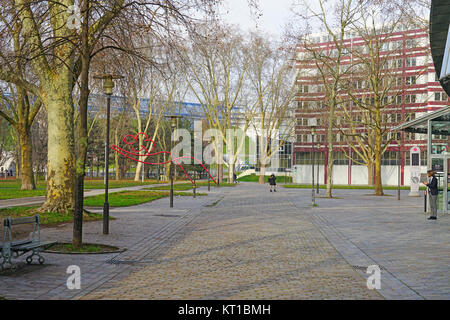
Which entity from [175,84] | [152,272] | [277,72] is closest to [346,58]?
[277,72]

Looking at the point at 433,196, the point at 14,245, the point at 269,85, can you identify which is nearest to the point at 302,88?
the point at 269,85

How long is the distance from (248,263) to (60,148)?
941 centimetres

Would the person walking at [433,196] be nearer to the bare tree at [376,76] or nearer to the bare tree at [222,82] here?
the bare tree at [376,76]

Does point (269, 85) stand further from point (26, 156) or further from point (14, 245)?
point (14, 245)

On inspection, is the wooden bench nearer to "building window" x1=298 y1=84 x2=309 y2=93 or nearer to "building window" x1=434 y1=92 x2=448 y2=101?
"building window" x1=298 y1=84 x2=309 y2=93

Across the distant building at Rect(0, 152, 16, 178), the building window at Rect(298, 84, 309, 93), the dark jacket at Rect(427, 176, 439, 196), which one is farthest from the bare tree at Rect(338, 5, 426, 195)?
the distant building at Rect(0, 152, 16, 178)

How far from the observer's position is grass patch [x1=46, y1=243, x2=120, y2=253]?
10.4 meters

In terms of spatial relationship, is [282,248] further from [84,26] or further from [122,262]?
[84,26]

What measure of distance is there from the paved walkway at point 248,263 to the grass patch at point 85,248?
416 millimetres

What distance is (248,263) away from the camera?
9.31 metres

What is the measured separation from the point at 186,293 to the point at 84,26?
6381mm

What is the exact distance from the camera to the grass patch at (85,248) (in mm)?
10367

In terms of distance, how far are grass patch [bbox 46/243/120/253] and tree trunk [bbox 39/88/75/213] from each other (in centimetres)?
592
